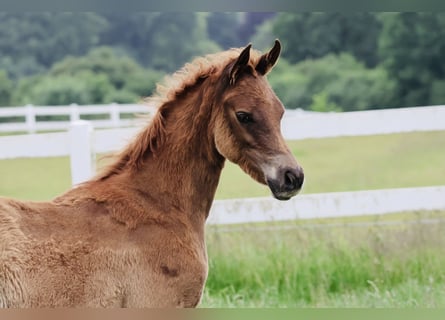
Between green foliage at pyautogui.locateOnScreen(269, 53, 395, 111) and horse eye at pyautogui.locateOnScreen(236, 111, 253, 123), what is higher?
horse eye at pyautogui.locateOnScreen(236, 111, 253, 123)

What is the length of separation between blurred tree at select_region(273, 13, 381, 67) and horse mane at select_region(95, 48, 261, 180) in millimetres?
33256

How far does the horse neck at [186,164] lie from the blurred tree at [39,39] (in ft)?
146

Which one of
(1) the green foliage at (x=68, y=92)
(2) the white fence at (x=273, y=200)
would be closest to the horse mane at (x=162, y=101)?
(2) the white fence at (x=273, y=200)

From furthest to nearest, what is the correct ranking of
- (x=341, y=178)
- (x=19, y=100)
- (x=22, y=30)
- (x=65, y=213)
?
(x=22, y=30)
(x=19, y=100)
(x=341, y=178)
(x=65, y=213)

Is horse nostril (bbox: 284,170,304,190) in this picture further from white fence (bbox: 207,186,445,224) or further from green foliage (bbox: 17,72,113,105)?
green foliage (bbox: 17,72,113,105)

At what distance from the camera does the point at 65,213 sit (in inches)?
131

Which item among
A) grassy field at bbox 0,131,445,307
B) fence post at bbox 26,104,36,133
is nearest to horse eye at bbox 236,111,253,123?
grassy field at bbox 0,131,445,307

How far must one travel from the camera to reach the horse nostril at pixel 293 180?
3.43 m

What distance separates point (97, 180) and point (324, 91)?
1134 inches

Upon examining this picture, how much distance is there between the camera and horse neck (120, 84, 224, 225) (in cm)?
368

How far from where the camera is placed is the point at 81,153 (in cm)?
571

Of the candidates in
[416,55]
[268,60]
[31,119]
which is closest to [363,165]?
[31,119]

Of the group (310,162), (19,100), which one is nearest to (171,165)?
(310,162)

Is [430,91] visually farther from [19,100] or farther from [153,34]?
[153,34]
